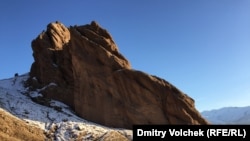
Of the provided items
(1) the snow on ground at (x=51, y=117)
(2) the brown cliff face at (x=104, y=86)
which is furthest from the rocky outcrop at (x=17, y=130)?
(2) the brown cliff face at (x=104, y=86)

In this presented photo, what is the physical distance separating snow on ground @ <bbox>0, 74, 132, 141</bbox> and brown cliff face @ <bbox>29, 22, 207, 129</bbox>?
124 inches

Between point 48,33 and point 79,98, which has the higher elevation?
point 48,33

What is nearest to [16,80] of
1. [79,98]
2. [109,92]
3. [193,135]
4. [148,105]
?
[79,98]

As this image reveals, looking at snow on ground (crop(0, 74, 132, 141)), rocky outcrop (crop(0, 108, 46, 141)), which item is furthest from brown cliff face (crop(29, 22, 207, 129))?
rocky outcrop (crop(0, 108, 46, 141))

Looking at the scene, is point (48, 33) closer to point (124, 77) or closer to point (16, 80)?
point (16, 80)

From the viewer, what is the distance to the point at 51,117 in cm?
6781

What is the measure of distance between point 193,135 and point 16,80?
68611 mm

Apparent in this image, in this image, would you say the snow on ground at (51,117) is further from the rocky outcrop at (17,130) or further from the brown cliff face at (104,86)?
the brown cliff face at (104,86)

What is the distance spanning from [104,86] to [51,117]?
13.2m

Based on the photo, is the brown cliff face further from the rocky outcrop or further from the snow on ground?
the rocky outcrop

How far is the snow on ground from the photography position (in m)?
61.8

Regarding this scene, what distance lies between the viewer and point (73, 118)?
228ft

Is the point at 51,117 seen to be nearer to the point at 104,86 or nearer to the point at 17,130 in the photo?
the point at 17,130

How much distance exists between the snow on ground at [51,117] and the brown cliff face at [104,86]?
3149 mm
